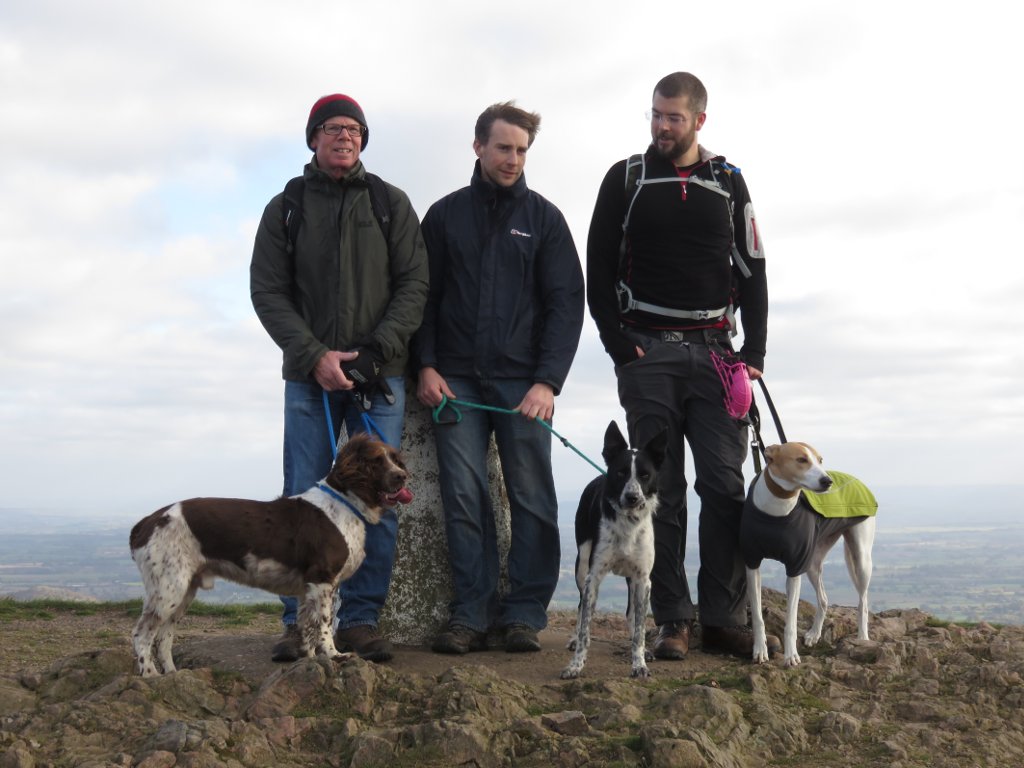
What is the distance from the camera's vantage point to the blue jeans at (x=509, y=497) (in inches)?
264

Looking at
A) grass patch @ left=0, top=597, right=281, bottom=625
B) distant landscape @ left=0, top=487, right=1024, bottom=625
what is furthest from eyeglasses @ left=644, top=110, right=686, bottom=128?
distant landscape @ left=0, top=487, right=1024, bottom=625

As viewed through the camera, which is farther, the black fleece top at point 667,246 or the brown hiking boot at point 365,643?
the black fleece top at point 667,246

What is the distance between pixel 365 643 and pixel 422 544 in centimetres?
108

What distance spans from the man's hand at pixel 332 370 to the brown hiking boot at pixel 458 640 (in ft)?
6.41

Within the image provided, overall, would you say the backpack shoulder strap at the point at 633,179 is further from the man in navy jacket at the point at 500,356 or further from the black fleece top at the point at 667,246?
the man in navy jacket at the point at 500,356

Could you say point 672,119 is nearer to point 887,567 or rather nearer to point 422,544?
point 422,544

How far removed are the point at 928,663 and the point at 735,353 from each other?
8.40ft

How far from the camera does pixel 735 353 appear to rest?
694cm

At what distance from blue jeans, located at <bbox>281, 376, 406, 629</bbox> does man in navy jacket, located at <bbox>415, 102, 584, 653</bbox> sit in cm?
40

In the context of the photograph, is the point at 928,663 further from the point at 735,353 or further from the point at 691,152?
the point at 691,152

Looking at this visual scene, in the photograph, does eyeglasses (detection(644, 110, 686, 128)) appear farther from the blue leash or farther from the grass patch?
the grass patch

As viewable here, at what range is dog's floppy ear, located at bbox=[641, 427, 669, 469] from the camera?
6.22 meters

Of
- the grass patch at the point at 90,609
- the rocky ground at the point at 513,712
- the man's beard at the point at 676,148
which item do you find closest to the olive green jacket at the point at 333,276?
the man's beard at the point at 676,148

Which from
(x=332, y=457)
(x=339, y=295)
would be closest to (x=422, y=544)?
(x=332, y=457)
